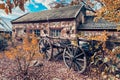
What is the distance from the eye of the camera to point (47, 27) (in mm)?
16531

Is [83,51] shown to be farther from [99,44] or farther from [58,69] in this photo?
[58,69]

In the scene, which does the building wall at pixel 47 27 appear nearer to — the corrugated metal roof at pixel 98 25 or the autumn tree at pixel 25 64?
the corrugated metal roof at pixel 98 25

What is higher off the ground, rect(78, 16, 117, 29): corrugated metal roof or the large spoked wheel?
rect(78, 16, 117, 29): corrugated metal roof

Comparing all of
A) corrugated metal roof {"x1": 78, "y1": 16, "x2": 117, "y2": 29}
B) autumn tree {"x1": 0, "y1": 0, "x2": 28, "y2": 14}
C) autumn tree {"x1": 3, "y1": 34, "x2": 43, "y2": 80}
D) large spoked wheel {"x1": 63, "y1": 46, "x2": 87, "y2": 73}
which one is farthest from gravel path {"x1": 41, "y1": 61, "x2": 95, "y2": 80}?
autumn tree {"x1": 0, "y1": 0, "x2": 28, "y2": 14}

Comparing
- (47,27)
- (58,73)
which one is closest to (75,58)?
(58,73)

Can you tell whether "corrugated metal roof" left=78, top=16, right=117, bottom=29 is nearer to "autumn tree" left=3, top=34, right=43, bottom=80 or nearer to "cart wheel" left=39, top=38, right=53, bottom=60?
"cart wheel" left=39, top=38, right=53, bottom=60

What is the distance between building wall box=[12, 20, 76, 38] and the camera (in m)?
14.6

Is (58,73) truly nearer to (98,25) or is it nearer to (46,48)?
(46,48)

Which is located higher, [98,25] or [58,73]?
[98,25]

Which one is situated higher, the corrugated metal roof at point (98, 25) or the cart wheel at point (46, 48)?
the corrugated metal roof at point (98, 25)

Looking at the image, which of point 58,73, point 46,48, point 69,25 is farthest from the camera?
point 69,25

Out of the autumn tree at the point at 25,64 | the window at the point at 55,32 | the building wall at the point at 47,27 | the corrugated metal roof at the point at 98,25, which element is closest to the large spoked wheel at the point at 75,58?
the autumn tree at the point at 25,64

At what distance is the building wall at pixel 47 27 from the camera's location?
1459 centimetres

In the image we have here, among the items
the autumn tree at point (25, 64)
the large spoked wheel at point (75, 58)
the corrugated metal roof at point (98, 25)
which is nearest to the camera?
the autumn tree at point (25, 64)
